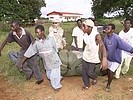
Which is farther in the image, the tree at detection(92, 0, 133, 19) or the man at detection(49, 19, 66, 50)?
the tree at detection(92, 0, 133, 19)

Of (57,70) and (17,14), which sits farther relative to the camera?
(17,14)

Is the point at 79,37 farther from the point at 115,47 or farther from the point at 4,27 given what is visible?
the point at 4,27

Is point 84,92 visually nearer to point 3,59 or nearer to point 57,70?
point 57,70

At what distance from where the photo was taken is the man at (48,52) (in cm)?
581

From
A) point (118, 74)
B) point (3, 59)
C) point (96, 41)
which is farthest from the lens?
point (3, 59)

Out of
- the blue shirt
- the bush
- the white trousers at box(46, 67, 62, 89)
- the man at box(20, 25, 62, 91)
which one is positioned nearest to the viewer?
the blue shirt

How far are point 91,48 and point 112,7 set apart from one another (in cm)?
894

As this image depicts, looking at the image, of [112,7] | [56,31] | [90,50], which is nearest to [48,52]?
[90,50]

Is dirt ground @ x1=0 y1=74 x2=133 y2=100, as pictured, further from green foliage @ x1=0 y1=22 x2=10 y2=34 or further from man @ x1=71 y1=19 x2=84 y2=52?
green foliage @ x1=0 y1=22 x2=10 y2=34

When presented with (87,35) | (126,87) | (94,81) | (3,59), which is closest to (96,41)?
(87,35)

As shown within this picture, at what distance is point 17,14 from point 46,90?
20.4 meters

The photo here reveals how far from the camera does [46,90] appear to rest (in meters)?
6.06

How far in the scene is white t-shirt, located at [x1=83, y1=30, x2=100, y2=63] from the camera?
5516mm

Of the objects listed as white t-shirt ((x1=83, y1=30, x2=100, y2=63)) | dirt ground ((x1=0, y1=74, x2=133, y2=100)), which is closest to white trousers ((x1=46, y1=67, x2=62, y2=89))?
dirt ground ((x1=0, y1=74, x2=133, y2=100))
